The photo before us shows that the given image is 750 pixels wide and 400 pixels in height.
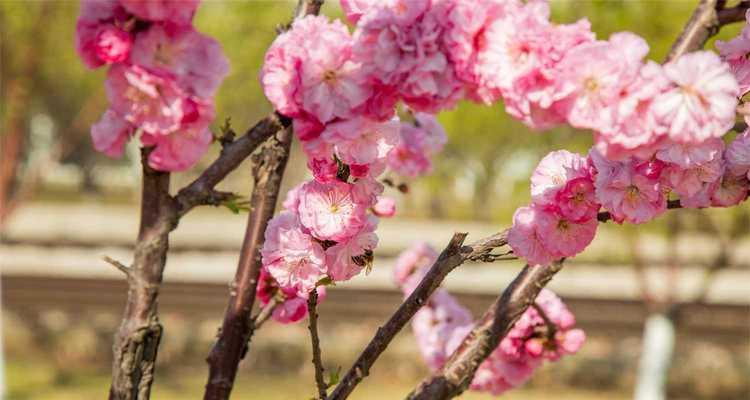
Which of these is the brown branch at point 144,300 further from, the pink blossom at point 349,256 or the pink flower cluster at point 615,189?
the pink flower cluster at point 615,189

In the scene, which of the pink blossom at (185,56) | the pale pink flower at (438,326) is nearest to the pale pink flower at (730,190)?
the pink blossom at (185,56)

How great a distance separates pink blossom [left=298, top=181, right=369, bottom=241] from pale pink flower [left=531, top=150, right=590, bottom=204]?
0.97 ft

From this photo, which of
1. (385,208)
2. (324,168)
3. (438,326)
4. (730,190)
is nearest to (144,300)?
(324,168)

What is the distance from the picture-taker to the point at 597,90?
1.17 metres

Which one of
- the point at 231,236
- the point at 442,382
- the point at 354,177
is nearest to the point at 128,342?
the point at 354,177

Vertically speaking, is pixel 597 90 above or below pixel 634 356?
below

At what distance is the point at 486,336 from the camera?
6.27 ft

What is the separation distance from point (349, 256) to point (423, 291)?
148 millimetres

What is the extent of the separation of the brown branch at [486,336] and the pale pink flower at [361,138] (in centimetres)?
60

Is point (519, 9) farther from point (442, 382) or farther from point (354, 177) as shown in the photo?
point (442, 382)

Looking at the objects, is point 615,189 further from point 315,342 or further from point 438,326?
point 438,326

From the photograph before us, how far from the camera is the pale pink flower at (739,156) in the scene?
4.71 feet

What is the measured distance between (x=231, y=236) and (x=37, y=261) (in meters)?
7.32

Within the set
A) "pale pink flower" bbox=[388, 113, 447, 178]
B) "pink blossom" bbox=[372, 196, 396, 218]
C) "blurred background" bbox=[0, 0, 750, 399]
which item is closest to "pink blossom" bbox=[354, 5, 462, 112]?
"pink blossom" bbox=[372, 196, 396, 218]
